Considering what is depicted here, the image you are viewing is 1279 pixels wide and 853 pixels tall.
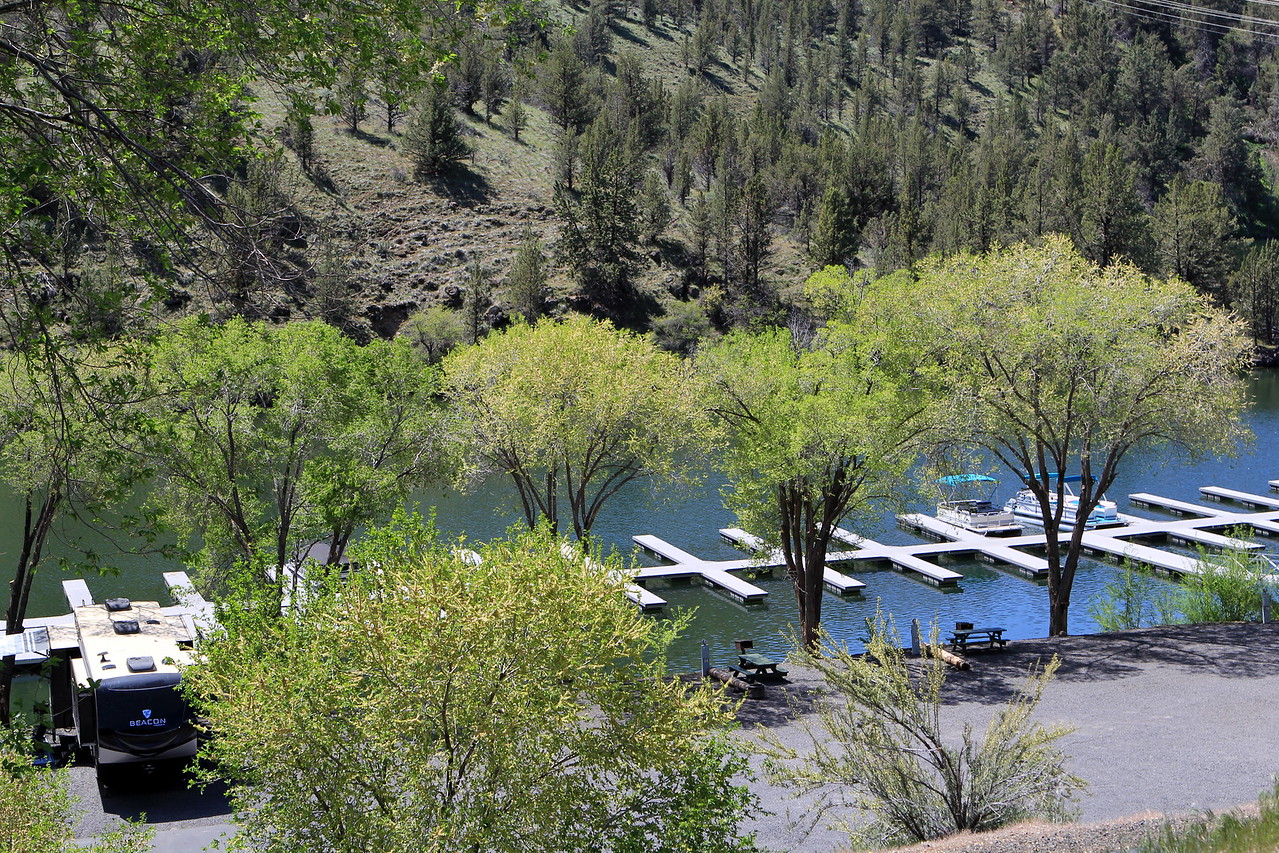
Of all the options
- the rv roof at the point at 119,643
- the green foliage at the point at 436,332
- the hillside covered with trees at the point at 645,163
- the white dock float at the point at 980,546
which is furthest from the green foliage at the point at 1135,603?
the green foliage at the point at 436,332

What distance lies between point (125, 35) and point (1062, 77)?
151 metres

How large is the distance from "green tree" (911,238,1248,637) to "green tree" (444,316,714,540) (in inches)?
232

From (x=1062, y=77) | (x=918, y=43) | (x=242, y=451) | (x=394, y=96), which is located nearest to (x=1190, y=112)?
(x=1062, y=77)

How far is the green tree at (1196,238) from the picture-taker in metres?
87.6

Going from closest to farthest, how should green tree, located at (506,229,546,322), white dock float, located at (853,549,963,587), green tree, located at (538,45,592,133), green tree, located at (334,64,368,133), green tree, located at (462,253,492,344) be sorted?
green tree, located at (334,64,368,133) < white dock float, located at (853,549,963,587) < green tree, located at (462,253,492,344) < green tree, located at (506,229,546,322) < green tree, located at (538,45,592,133)

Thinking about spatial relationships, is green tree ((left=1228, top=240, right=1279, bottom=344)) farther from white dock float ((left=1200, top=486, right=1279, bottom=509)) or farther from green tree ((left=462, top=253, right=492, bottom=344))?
green tree ((left=462, top=253, right=492, bottom=344))

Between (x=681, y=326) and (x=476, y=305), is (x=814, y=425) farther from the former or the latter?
(x=681, y=326)

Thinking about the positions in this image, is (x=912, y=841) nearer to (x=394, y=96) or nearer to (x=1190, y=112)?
(x=394, y=96)

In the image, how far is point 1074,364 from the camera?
24.0 metres

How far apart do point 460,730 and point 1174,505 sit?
45591 millimetres

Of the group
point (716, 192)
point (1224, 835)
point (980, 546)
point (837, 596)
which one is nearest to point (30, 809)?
point (1224, 835)

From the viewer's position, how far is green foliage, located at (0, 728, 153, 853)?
820cm

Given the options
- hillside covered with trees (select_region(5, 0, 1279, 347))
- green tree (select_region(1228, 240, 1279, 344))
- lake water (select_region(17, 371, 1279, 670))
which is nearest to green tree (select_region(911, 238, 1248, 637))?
lake water (select_region(17, 371, 1279, 670))

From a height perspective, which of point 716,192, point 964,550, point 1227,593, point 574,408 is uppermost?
point 716,192
